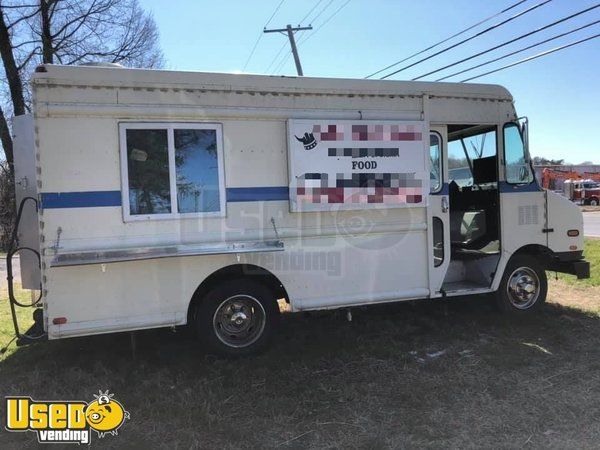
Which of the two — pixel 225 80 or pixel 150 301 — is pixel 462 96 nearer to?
pixel 225 80

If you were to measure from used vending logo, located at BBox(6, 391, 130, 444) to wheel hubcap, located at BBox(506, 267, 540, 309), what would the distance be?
4.78m

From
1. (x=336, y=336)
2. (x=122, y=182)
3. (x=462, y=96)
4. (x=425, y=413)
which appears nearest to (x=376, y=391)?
(x=425, y=413)

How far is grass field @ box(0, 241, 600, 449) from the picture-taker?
390 centimetres

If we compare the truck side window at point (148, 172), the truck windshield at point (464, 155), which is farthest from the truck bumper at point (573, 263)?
the truck side window at point (148, 172)

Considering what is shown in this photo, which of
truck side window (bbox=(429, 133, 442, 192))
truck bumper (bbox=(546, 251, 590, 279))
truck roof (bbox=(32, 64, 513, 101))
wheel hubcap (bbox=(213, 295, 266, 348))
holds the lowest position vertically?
wheel hubcap (bbox=(213, 295, 266, 348))

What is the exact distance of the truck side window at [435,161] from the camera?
6.17 m

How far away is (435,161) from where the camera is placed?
6215 mm

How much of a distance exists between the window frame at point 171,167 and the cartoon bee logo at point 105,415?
1588mm

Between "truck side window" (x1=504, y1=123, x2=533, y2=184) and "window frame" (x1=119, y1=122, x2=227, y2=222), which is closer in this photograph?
"window frame" (x1=119, y1=122, x2=227, y2=222)

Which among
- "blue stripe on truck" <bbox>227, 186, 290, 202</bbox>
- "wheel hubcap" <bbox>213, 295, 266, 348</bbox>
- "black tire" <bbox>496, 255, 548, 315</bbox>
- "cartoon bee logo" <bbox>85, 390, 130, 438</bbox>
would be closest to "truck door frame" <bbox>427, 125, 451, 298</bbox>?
"black tire" <bbox>496, 255, 548, 315</bbox>

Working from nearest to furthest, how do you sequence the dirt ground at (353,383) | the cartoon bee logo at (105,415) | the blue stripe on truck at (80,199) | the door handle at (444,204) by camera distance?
1. the dirt ground at (353,383)
2. the cartoon bee logo at (105,415)
3. the blue stripe on truck at (80,199)
4. the door handle at (444,204)

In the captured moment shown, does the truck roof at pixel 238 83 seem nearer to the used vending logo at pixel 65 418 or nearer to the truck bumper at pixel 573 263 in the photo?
the truck bumper at pixel 573 263

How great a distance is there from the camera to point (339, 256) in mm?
5629

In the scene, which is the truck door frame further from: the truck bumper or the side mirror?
the truck bumper
